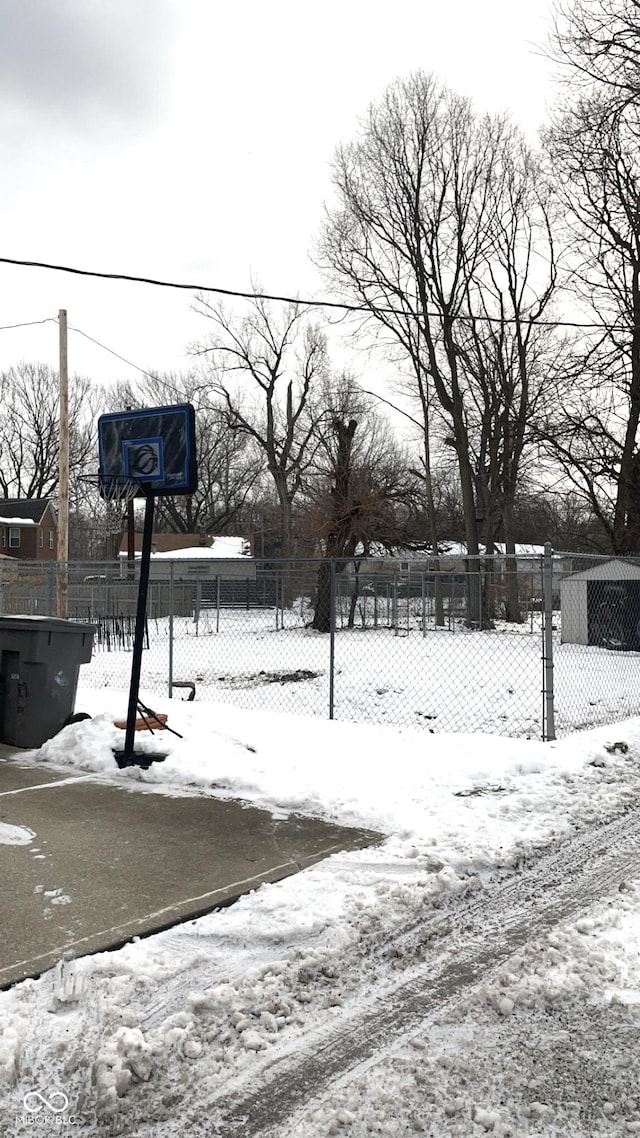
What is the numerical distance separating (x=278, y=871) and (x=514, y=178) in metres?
33.3

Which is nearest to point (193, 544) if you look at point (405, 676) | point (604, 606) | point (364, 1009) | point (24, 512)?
point (24, 512)

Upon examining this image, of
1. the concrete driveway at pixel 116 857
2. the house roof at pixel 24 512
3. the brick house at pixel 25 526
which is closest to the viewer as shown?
the concrete driveway at pixel 116 857

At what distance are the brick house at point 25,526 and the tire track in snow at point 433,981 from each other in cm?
6183

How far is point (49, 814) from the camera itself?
589 cm

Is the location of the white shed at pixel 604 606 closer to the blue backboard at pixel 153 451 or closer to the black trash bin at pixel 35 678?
the black trash bin at pixel 35 678

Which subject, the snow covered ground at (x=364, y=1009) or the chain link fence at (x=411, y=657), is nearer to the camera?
the snow covered ground at (x=364, y=1009)

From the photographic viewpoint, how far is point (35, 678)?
802cm

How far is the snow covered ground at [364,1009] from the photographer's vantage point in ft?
9.06

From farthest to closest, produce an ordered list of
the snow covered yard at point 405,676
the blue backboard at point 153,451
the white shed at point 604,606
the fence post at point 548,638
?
the white shed at point 604,606 → the snow covered yard at point 405,676 → the fence post at point 548,638 → the blue backboard at point 153,451

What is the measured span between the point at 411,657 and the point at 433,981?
57.8 ft

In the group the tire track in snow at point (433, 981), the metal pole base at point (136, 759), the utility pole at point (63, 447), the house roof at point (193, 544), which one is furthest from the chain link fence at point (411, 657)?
the house roof at point (193, 544)

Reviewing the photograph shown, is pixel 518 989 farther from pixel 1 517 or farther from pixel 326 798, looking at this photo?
pixel 1 517

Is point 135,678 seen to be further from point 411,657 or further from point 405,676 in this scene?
point 411,657

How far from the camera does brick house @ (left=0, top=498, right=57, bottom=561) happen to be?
64250mm
